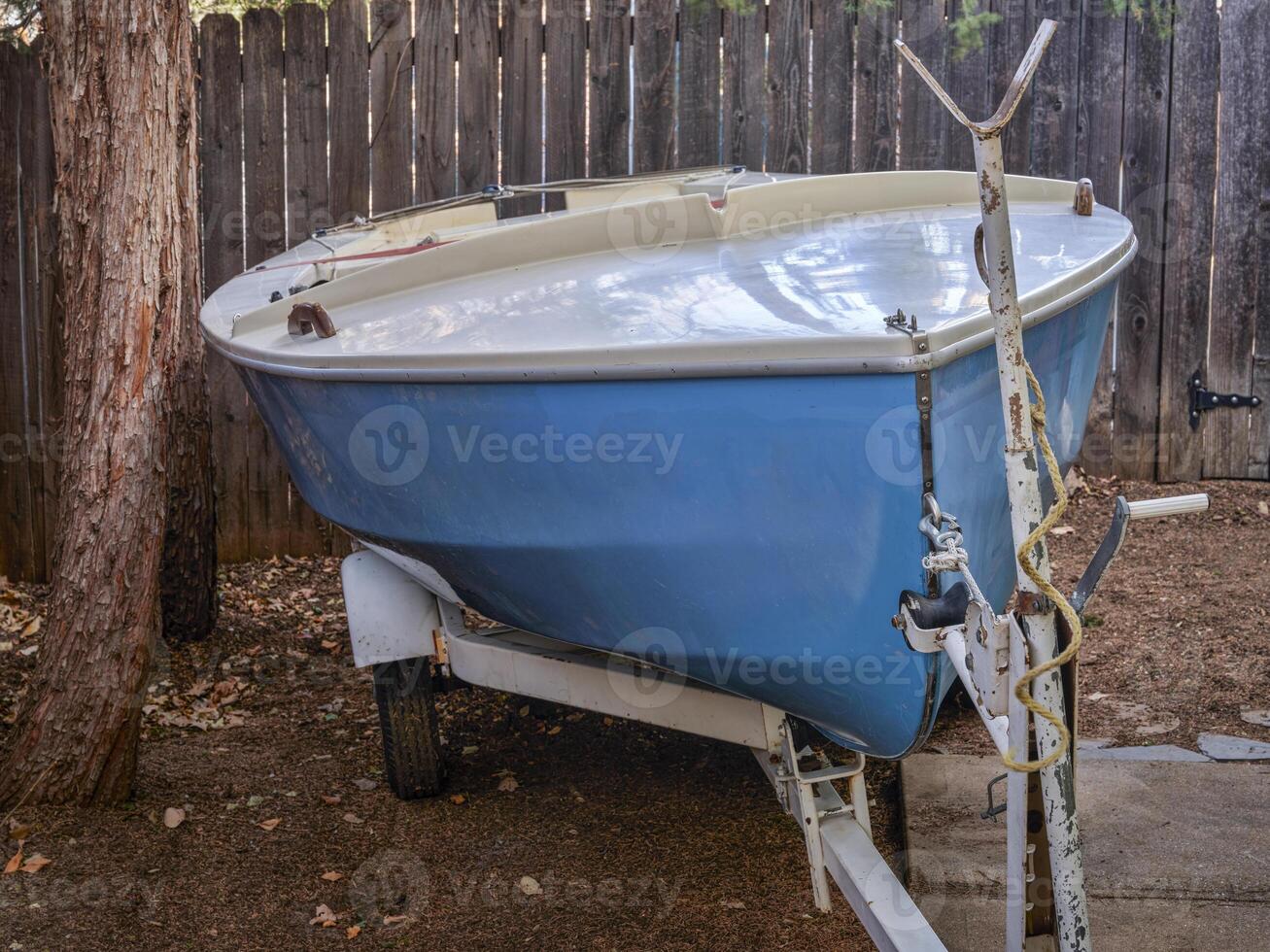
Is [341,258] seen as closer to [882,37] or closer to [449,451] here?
[449,451]

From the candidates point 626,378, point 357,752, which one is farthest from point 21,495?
point 626,378

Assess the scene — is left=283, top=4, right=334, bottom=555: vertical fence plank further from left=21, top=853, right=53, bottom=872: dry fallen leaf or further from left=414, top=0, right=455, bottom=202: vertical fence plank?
left=21, top=853, right=53, bottom=872: dry fallen leaf

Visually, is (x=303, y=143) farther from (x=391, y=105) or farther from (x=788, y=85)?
(x=788, y=85)

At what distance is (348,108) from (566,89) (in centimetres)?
92

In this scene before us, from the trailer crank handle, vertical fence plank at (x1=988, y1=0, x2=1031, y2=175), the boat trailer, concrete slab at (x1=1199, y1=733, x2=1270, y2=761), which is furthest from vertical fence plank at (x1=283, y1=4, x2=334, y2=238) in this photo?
the trailer crank handle

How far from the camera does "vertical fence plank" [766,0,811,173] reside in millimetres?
5117

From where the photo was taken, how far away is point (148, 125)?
3.34 meters

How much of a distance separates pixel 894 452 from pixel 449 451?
2.90 feet

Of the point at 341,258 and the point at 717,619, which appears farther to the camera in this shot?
the point at 341,258

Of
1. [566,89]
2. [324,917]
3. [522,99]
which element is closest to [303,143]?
[522,99]

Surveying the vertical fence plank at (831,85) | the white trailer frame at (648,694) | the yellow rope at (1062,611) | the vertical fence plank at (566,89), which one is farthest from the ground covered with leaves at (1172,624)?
the vertical fence plank at (566,89)

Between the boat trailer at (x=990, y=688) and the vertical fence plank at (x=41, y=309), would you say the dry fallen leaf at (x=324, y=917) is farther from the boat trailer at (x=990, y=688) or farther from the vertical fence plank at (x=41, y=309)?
the vertical fence plank at (x=41, y=309)

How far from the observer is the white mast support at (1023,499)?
5.12 ft

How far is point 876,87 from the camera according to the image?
17.0 feet
